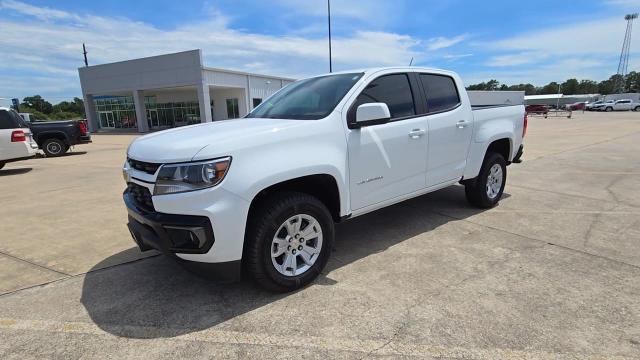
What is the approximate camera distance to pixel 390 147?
3.94m

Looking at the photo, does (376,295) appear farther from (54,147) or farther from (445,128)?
(54,147)

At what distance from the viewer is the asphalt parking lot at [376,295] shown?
2660mm

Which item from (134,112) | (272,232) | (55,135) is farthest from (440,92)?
(134,112)

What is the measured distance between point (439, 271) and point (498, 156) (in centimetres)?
264

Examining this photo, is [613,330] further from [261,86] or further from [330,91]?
[261,86]

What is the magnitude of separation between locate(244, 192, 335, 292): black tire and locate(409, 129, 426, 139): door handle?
137 centimetres

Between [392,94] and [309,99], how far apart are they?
34.7 inches

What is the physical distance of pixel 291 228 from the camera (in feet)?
10.7

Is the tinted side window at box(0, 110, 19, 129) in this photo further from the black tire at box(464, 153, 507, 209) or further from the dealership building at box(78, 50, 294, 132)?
the dealership building at box(78, 50, 294, 132)

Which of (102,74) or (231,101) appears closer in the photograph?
(102,74)

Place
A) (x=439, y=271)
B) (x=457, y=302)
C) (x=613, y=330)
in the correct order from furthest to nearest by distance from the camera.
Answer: (x=439, y=271) < (x=457, y=302) < (x=613, y=330)

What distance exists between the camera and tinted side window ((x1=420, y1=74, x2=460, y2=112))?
15.0ft

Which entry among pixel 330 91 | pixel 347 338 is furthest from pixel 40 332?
pixel 330 91

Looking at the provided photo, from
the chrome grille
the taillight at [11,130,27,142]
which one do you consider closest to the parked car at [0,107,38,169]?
the taillight at [11,130,27,142]
